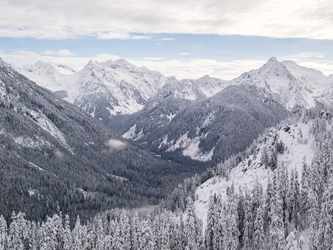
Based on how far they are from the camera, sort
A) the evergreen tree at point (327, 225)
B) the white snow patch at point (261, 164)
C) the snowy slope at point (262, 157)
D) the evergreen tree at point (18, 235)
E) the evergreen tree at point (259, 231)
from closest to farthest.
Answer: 1. the evergreen tree at point (327, 225)
2. the evergreen tree at point (259, 231)
3. the evergreen tree at point (18, 235)
4. the white snow patch at point (261, 164)
5. the snowy slope at point (262, 157)

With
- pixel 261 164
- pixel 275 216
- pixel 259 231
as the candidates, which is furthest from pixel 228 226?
pixel 261 164

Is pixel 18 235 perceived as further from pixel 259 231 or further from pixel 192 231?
pixel 259 231

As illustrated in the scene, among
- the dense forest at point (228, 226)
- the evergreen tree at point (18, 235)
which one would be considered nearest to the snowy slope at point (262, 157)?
the dense forest at point (228, 226)

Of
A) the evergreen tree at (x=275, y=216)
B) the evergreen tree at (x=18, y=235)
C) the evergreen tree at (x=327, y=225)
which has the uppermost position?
the evergreen tree at (x=327, y=225)

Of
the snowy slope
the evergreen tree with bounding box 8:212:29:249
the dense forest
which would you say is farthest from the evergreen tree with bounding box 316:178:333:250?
the snowy slope

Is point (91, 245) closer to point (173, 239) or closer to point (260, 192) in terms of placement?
point (173, 239)

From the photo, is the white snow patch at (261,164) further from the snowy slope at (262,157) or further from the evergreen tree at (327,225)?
the evergreen tree at (327,225)

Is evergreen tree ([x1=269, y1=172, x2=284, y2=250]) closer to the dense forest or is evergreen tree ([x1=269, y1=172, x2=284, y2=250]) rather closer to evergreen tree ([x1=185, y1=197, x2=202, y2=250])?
the dense forest

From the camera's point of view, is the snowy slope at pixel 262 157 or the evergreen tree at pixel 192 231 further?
the snowy slope at pixel 262 157
